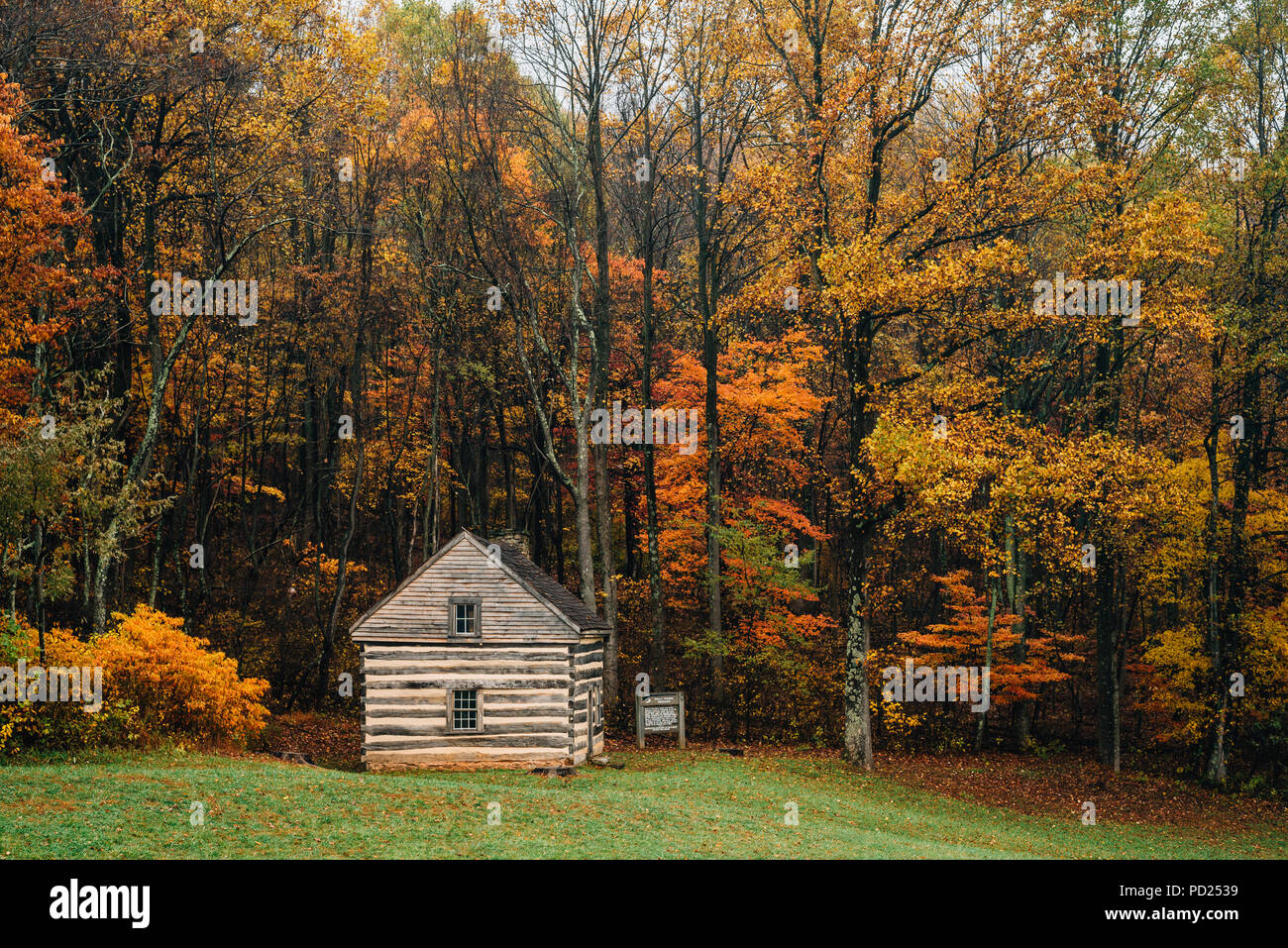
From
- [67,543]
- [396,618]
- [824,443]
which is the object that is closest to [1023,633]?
[824,443]

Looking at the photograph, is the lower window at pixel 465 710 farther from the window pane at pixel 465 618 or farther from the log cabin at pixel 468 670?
the window pane at pixel 465 618

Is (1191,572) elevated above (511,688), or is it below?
above

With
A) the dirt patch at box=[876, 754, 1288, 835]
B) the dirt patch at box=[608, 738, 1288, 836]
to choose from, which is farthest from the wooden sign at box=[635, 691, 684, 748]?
the dirt patch at box=[876, 754, 1288, 835]

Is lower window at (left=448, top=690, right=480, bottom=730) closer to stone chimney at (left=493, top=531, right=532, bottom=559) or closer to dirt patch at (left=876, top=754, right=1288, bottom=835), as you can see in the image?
stone chimney at (left=493, top=531, right=532, bottom=559)

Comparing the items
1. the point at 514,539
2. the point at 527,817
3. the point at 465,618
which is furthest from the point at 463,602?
the point at 527,817

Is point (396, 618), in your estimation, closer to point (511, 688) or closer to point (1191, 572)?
point (511, 688)

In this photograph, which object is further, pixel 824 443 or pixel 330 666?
pixel 824 443

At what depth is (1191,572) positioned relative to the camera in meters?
28.4

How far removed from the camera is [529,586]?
905 inches

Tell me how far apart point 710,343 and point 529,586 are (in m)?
10.8

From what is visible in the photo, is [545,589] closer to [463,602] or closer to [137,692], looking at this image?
[463,602]

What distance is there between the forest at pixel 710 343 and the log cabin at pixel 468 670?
338cm
